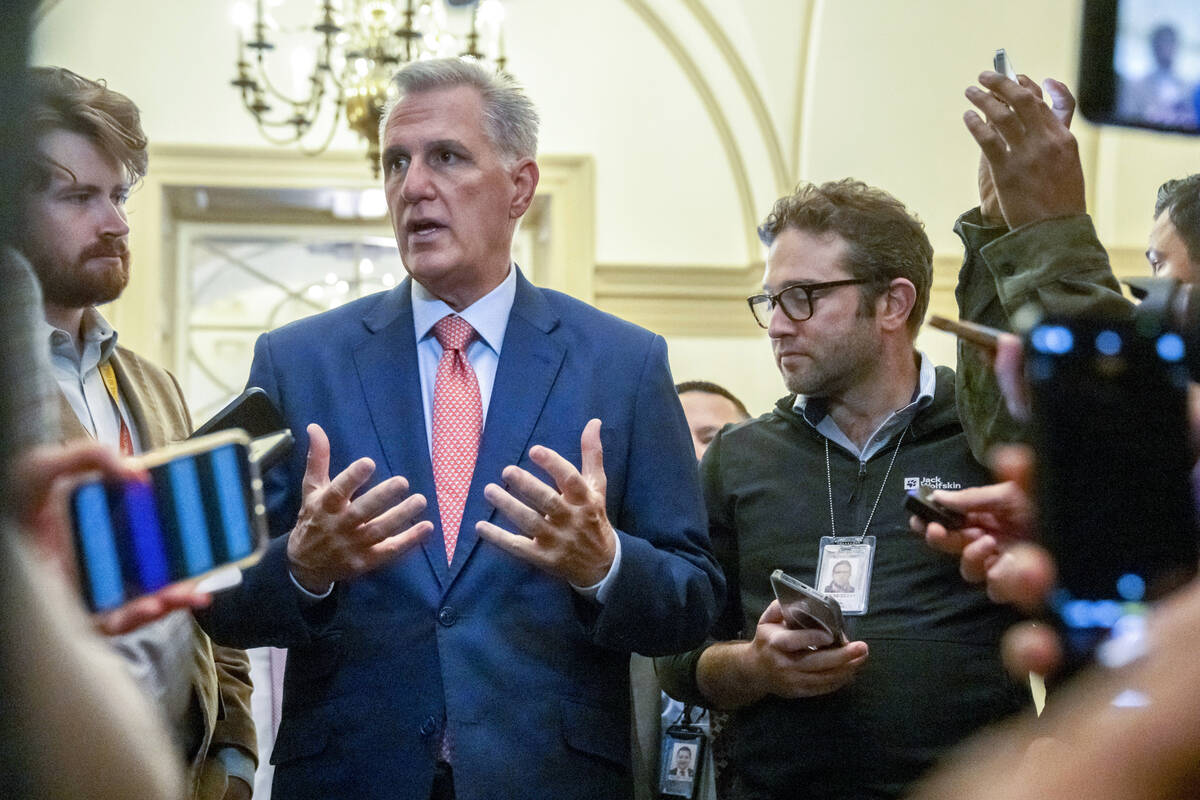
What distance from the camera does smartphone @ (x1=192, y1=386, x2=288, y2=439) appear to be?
1.77 m

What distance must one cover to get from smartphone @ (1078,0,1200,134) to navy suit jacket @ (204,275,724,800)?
133 centimetres

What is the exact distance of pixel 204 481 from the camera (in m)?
0.88

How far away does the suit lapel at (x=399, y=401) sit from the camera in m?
2.05

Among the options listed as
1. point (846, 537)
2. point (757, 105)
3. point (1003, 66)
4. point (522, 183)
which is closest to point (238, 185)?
point (757, 105)

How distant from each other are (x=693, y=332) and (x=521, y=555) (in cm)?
511

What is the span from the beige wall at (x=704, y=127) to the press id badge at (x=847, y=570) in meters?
4.33

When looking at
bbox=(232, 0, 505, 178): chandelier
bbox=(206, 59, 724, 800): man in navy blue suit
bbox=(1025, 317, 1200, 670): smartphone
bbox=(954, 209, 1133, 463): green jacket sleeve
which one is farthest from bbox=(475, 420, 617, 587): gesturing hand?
bbox=(232, 0, 505, 178): chandelier

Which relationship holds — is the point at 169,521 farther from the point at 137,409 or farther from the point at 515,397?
the point at 137,409

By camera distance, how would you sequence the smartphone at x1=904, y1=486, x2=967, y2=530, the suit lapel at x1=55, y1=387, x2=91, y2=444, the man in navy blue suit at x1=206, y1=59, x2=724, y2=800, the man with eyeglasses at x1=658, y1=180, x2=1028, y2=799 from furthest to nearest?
the man with eyeglasses at x1=658, y1=180, x2=1028, y2=799 < the suit lapel at x1=55, y1=387, x2=91, y2=444 < the man in navy blue suit at x1=206, y1=59, x2=724, y2=800 < the smartphone at x1=904, y1=486, x2=967, y2=530

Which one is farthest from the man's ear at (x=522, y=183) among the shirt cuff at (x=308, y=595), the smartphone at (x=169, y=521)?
the smartphone at (x=169, y=521)

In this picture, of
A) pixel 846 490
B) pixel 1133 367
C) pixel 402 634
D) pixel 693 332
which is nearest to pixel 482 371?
pixel 402 634

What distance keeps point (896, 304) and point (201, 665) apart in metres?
1.59

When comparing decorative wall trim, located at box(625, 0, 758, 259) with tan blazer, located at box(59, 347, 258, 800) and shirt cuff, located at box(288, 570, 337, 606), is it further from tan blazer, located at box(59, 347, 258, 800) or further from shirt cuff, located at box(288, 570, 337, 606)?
shirt cuff, located at box(288, 570, 337, 606)

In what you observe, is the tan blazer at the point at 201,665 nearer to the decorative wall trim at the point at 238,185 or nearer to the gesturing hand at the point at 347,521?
the gesturing hand at the point at 347,521
